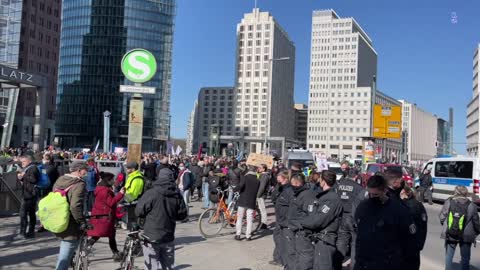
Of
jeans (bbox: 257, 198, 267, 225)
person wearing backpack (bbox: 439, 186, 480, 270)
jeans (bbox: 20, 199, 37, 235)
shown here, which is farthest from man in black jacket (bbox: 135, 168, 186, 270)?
jeans (bbox: 257, 198, 267, 225)

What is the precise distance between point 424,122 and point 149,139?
119 meters

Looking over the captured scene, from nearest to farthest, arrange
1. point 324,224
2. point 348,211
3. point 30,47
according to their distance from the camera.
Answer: point 324,224
point 348,211
point 30,47

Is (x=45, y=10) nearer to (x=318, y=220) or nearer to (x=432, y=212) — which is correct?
(x=432, y=212)

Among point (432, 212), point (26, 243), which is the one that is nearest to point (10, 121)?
point (26, 243)

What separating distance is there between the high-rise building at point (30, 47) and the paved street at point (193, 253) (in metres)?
73.1

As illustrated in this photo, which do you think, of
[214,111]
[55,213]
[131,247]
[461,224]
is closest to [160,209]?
[131,247]

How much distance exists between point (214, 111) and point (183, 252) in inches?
6396

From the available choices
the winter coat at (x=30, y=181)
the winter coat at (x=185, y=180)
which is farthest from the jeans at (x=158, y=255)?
the winter coat at (x=185, y=180)

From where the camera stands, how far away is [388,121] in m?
46.6

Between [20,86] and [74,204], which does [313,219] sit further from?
[20,86]

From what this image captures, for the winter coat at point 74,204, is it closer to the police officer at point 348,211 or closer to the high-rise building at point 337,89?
the police officer at point 348,211

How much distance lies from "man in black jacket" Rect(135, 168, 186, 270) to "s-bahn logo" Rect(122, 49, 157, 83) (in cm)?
896

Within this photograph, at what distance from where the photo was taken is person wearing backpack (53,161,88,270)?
6.08 m

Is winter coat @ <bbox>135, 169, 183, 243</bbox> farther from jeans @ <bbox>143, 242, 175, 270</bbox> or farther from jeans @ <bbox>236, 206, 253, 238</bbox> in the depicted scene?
jeans @ <bbox>236, 206, 253, 238</bbox>
